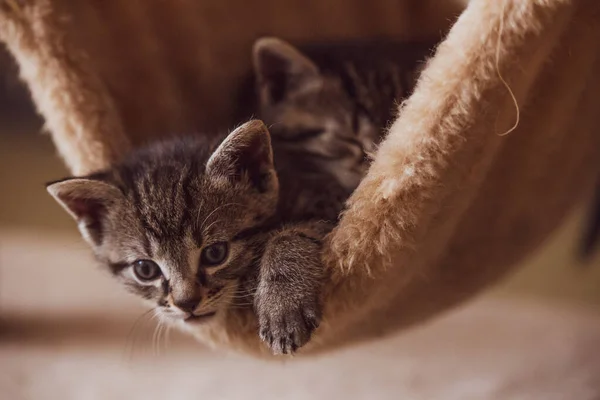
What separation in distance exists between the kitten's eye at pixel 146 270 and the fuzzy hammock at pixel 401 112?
118 millimetres

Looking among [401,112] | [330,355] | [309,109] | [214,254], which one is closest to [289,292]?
[214,254]

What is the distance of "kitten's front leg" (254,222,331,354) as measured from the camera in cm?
83

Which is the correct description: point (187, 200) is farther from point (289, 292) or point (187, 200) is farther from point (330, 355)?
point (330, 355)

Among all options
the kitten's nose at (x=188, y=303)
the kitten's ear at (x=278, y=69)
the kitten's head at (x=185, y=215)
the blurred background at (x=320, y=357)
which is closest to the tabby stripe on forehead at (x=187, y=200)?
the kitten's head at (x=185, y=215)

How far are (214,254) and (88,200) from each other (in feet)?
0.72

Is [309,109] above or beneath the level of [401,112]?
beneath

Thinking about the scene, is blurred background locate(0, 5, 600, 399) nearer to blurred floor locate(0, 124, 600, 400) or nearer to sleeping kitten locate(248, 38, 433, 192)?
blurred floor locate(0, 124, 600, 400)

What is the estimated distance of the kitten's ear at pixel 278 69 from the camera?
1.18 m

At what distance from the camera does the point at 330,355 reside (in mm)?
1450

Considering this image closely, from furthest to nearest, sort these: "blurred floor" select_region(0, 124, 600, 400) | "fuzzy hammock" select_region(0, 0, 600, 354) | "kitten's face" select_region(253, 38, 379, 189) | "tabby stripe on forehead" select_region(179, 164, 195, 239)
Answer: "blurred floor" select_region(0, 124, 600, 400) → "kitten's face" select_region(253, 38, 379, 189) → "tabby stripe on forehead" select_region(179, 164, 195, 239) → "fuzzy hammock" select_region(0, 0, 600, 354)

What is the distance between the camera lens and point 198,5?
132cm

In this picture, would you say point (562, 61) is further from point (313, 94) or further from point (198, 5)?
point (198, 5)

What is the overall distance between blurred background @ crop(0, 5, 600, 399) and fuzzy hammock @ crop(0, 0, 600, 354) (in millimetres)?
391

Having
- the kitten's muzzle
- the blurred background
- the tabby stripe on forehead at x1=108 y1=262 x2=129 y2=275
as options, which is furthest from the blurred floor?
the kitten's muzzle
